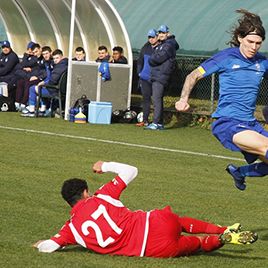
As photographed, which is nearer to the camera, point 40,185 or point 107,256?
point 107,256

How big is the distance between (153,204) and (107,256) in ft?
9.36

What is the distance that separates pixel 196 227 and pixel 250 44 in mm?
1926

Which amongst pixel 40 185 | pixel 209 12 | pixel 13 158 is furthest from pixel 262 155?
pixel 209 12

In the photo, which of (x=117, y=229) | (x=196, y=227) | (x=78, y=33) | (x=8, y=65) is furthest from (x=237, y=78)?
(x=78, y=33)

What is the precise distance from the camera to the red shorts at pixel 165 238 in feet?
25.9

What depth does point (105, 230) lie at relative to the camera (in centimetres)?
783

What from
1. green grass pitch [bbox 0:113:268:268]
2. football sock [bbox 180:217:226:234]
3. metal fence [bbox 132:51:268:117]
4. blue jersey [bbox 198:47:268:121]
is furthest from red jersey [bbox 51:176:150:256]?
metal fence [bbox 132:51:268:117]

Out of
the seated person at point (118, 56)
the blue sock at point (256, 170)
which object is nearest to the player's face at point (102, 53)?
the seated person at point (118, 56)

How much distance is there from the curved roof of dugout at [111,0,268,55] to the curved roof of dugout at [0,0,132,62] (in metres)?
2.20

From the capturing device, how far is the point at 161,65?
1997 cm

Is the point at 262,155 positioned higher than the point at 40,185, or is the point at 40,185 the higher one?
the point at 262,155

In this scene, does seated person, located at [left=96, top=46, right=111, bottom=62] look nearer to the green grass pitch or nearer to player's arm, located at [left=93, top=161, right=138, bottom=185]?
the green grass pitch

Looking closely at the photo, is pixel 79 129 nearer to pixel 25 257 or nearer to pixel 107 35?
pixel 107 35

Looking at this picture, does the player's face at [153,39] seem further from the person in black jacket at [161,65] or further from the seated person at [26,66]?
the seated person at [26,66]
